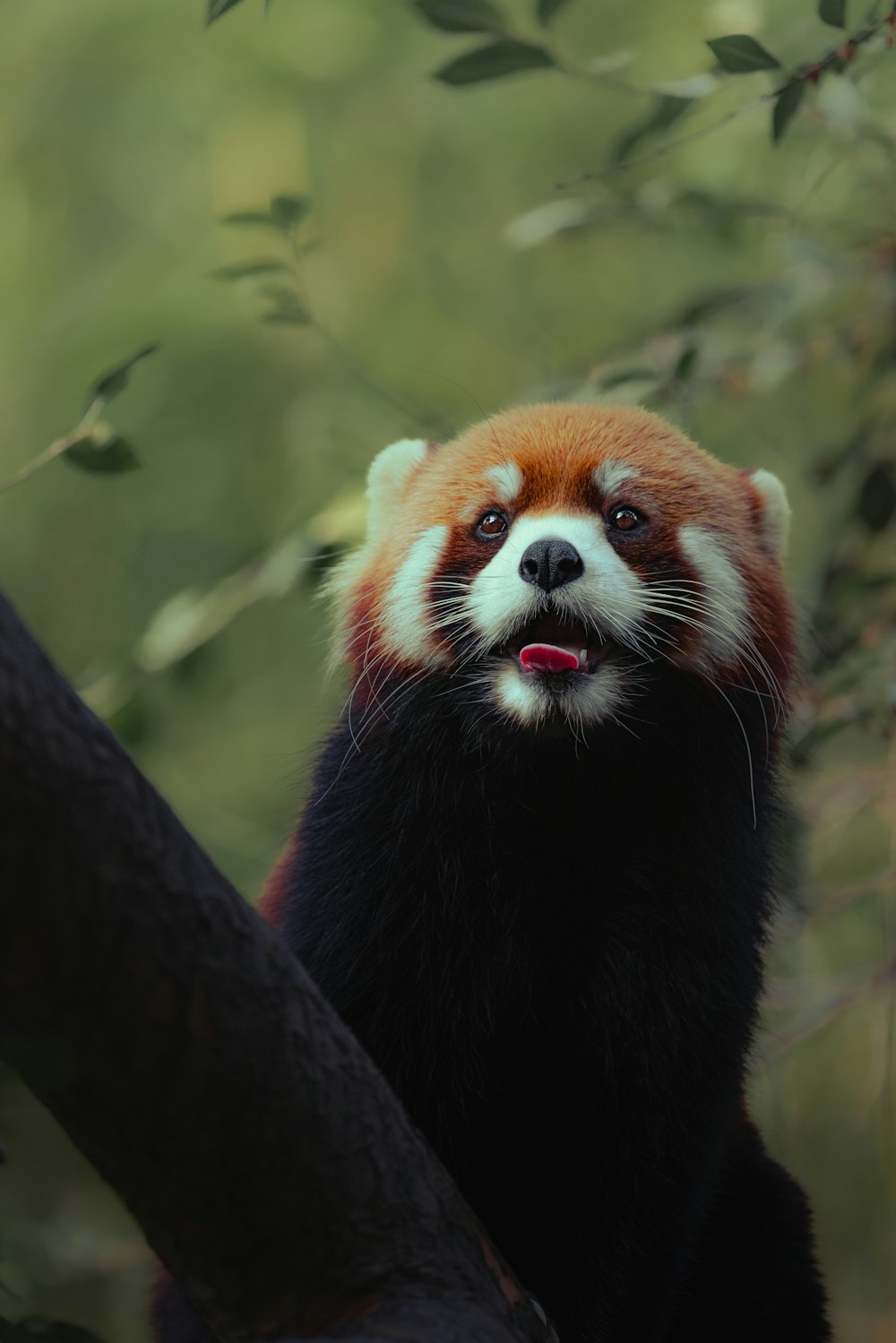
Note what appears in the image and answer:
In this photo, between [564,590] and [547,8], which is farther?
[547,8]

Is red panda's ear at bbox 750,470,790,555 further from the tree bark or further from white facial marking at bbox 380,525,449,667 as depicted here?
the tree bark

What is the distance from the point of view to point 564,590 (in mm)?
1966

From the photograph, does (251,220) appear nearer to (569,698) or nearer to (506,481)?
(506,481)

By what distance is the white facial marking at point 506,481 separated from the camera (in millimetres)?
2229

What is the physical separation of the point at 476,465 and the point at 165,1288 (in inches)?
54.3

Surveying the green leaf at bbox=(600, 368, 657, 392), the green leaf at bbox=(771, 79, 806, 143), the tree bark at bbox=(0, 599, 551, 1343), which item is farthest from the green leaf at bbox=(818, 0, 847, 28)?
the tree bark at bbox=(0, 599, 551, 1343)

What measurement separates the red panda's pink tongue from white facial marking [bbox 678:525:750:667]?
26cm

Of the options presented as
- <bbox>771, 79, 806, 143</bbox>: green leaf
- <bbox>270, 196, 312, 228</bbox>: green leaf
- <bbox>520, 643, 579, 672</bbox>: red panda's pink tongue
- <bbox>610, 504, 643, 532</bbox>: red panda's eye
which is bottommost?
<bbox>520, 643, 579, 672</bbox>: red panda's pink tongue

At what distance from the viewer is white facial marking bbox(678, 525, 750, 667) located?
2.17 meters

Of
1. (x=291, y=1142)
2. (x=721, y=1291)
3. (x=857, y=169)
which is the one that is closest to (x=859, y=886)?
(x=721, y=1291)

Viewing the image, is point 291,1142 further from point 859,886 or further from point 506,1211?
point 859,886

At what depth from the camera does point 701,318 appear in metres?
3.36

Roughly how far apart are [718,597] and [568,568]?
333 mm

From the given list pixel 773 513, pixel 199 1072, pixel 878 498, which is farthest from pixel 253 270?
pixel 199 1072
